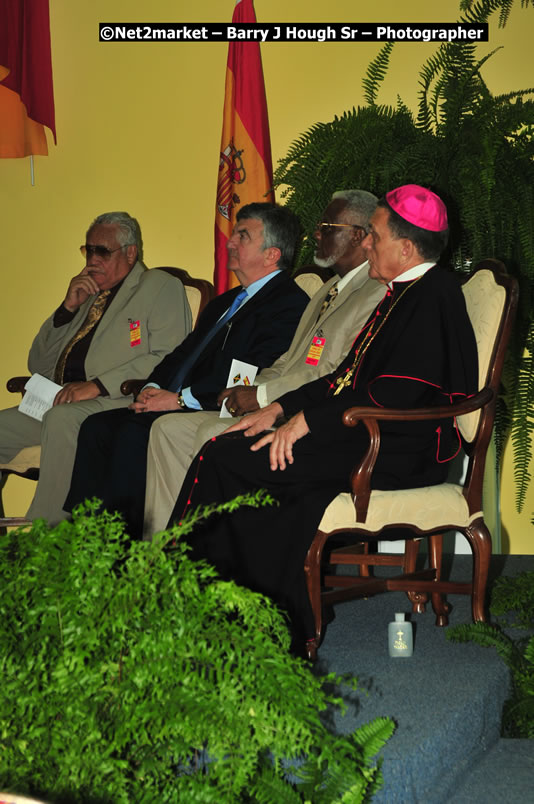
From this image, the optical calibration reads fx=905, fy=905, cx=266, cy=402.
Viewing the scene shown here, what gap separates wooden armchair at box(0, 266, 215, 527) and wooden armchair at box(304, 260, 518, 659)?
4.78 feet

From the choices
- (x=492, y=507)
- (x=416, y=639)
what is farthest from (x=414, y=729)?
(x=492, y=507)

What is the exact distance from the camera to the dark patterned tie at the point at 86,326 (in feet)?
13.6

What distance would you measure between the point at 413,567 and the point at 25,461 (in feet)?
5.82

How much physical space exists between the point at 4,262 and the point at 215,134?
144cm

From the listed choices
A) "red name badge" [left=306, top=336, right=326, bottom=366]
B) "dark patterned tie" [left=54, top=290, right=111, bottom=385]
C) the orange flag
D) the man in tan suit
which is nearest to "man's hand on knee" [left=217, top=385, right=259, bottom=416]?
the man in tan suit

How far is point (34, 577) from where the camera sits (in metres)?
1.23

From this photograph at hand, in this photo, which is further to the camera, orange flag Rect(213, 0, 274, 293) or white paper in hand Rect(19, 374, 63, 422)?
orange flag Rect(213, 0, 274, 293)

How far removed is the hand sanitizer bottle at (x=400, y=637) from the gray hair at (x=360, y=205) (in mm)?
1499

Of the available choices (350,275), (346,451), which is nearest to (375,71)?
(350,275)

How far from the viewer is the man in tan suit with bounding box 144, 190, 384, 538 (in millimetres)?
3236

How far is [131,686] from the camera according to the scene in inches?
46.4

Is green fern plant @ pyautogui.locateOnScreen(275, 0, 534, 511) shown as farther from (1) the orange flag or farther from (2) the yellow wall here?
(2) the yellow wall

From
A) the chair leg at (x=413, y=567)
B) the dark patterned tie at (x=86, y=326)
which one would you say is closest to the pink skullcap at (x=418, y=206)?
the chair leg at (x=413, y=567)

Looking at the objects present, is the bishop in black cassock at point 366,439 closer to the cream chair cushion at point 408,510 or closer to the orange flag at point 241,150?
the cream chair cushion at point 408,510
